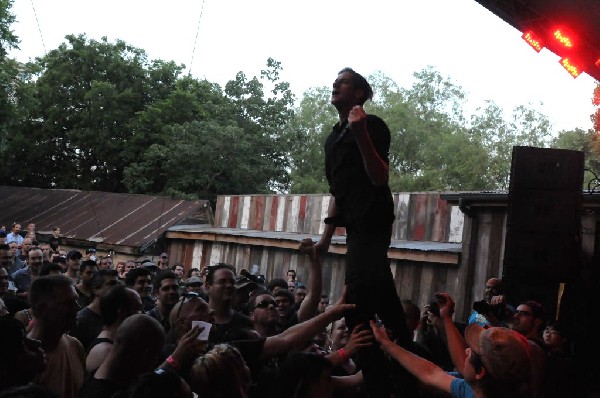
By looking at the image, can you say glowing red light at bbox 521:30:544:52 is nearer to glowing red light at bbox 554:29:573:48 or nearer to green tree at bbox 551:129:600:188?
glowing red light at bbox 554:29:573:48

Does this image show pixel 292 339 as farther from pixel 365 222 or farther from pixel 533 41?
pixel 533 41

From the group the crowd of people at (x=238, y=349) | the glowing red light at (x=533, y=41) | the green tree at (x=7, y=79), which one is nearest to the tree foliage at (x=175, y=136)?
the green tree at (x=7, y=79)

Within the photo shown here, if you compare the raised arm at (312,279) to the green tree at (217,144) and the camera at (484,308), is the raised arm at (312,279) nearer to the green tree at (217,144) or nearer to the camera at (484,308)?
the camera at (484,308)

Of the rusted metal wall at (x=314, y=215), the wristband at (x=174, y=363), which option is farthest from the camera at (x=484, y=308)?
the rusted metal wall at (x=314, y=215)

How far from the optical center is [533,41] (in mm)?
11719

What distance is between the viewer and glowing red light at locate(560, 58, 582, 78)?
1141 cm

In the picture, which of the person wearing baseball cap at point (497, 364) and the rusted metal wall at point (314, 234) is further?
the rusted metal wall at point (314, 234)

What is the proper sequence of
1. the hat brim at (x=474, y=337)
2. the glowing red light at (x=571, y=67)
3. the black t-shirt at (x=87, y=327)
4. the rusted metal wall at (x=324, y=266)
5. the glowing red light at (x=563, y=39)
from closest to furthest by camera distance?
the hat brim at (x=474, y=337) → the black t-shirt at (x=87, y=327) → the glowing red light at (x=563, y=39) → the glowing red light at (x=571, y=67) → the rusted metal wall at (x=324, y=266)

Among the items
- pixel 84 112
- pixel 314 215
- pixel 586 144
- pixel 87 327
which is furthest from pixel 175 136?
pixel 87 327

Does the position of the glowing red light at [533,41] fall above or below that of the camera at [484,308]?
above

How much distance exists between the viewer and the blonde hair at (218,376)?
136 inches

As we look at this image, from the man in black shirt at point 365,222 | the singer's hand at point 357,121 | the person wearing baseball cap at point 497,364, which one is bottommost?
the person wearing baseball cap at point 497,364

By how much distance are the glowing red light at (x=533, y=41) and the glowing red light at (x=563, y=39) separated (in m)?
0.43

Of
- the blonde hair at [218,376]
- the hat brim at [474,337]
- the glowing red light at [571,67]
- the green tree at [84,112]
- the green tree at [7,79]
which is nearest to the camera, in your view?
the blonde hair at [218,376]
